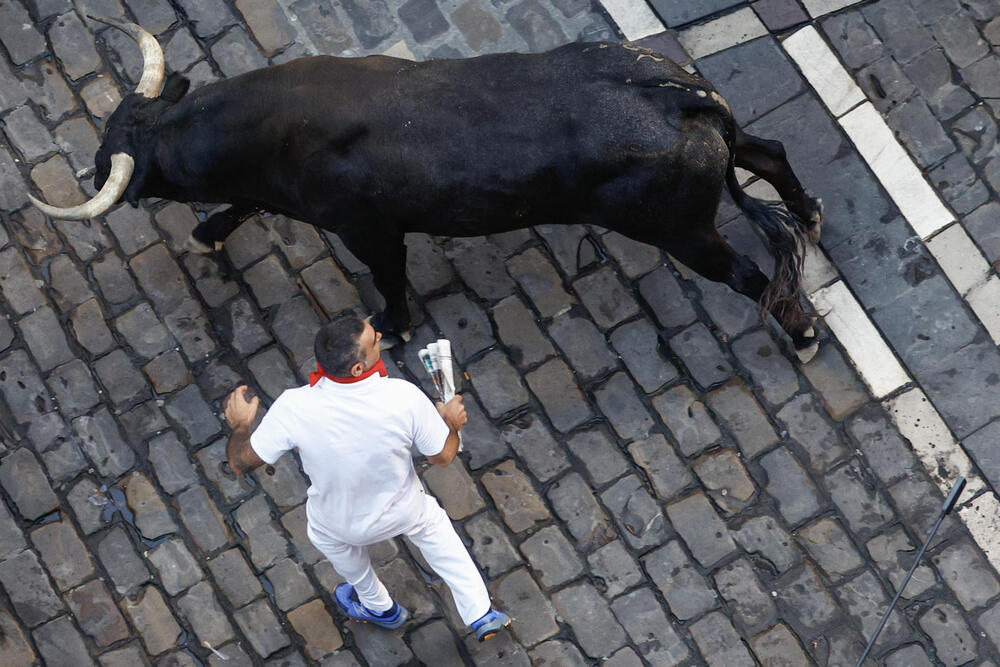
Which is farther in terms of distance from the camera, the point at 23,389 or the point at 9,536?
the point at 23,389

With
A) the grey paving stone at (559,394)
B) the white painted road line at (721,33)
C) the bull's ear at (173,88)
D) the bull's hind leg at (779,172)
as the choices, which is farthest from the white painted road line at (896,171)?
the bull's ear at (173,88)

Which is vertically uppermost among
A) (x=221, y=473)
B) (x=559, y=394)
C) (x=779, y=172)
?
(x=779, y=172)

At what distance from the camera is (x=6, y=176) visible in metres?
6.20

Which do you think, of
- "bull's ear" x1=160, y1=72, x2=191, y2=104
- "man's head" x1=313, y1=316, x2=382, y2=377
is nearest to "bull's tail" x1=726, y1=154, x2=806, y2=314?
"man's head" x1=313, y1=316, x2=382, y2=377

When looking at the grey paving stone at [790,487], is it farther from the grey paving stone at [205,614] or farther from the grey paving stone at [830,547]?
the grey paving stone at [205,614]

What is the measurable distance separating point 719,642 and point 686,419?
46.8 inches

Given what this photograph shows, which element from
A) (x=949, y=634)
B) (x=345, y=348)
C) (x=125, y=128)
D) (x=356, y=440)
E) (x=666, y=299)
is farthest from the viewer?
(x=666, y=299)

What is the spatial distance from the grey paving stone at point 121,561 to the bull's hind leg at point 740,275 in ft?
10.8

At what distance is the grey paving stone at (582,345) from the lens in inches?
230

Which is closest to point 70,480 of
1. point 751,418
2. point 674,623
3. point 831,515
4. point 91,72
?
point 91,72

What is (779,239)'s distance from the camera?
17.4 feet

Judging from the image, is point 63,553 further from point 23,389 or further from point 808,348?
point 808,348

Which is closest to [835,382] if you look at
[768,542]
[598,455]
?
[768,542]

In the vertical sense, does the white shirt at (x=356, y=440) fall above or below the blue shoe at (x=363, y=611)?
above
